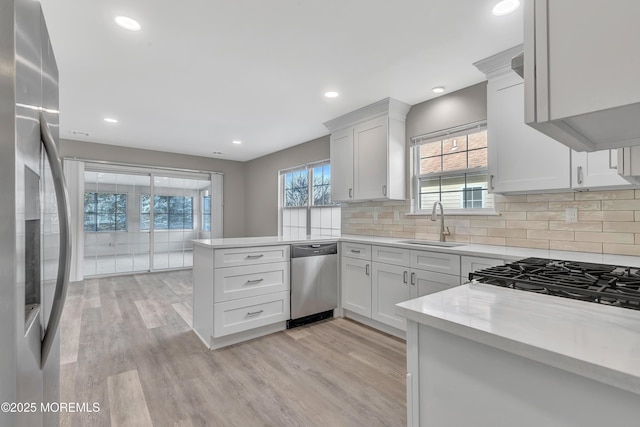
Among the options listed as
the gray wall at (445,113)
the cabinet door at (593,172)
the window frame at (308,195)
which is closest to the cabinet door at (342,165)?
the window frame at (308,195)

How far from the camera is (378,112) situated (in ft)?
11.4

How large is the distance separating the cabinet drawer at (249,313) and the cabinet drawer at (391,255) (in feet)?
3.21

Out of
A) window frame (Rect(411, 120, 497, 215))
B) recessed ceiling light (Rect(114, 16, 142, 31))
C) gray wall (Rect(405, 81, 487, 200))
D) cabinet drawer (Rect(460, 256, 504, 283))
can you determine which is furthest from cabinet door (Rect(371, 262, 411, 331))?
recessed ceiling light (Rect(114, 16, 142, 31))

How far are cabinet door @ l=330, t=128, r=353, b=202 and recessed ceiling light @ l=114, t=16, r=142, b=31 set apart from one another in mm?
2405

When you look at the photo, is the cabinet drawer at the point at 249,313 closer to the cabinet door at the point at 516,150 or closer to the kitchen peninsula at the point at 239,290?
the kitchen peninsula at the point at 239,290

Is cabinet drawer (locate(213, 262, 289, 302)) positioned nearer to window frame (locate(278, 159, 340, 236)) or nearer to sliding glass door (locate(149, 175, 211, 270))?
window frame (locate(278, 159, 340, 236))

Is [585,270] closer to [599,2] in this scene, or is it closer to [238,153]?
[599,2]

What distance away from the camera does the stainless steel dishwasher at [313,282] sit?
3.12m

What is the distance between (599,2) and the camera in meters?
0.50

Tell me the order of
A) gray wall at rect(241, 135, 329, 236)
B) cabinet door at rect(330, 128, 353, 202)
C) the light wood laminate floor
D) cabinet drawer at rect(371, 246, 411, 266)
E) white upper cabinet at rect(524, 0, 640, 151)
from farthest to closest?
1. gray wall at rect(241, 135, 329, 236)
2. cabinet door at rect(330, 128, 353, 202)
3. cabinet drawer at rect(371, 246, 411, 266)
4. the light wood laminate floor
5. white upper cabinet at rect(524, 0, 640, 151)

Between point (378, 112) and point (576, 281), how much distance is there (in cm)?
276

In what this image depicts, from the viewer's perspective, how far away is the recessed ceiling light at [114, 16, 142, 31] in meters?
2.03

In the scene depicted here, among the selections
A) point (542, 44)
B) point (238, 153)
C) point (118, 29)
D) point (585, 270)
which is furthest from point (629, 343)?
point (238, 153)

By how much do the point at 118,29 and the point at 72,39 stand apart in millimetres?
421
